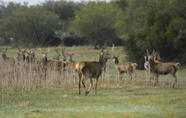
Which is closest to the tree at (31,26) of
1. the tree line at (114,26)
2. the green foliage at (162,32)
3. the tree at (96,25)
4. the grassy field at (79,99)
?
the tree line at (114,26)

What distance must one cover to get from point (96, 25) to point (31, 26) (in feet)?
32.8

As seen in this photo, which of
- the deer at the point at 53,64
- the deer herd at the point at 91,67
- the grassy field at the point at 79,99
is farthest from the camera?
the deer at the point at 53,64

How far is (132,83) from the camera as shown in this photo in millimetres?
25781

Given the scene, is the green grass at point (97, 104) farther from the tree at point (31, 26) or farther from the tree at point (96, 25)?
the tree at point (31, 26)

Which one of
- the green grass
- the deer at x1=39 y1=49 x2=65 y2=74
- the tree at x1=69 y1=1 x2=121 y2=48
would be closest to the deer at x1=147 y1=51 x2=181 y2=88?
the green grass

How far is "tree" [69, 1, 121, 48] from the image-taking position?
69312 mm

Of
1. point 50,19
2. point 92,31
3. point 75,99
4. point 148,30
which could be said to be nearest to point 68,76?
point 75,99

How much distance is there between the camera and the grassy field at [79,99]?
50.1ft

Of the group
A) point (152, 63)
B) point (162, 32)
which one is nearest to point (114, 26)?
point (162, 32)

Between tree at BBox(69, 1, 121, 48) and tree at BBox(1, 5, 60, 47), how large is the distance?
3908 millimetres

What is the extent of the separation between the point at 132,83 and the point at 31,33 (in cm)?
4799

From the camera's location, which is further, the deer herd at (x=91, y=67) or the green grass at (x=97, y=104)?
the deer herd at (x=91, y=67)

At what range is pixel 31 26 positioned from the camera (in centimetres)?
7281

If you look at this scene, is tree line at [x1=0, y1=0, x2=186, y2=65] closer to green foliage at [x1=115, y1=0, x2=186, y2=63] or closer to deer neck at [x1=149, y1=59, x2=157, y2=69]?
green foliage at [x1=115, y1=0, x2=186, y2=63]
